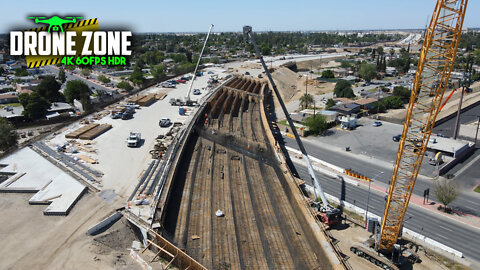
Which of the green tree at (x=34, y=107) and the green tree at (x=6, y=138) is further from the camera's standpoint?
the green tree at (x=34, y=107)

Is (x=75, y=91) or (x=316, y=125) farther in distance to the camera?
(x=75, y=91)

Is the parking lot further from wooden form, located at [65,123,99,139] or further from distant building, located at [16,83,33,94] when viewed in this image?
distant building, located at [16,83,33,94]

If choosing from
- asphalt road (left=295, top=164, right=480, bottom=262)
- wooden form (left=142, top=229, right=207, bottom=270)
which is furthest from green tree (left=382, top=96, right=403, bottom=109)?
wooden form (left=142, top=229, right=207, bottom=270)

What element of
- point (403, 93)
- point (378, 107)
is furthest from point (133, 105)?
point (403, 93)

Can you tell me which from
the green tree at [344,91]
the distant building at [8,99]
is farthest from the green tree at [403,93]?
the distant building at [8,99]

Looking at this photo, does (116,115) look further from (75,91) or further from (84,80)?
(84,80)

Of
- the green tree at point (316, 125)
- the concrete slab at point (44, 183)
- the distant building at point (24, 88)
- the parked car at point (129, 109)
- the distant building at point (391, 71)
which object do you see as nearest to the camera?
the concrete slab at point (44, 183)

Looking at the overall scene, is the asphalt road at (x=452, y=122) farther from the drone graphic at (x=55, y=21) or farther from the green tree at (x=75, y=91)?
the green tree at (x=75, y=91)
